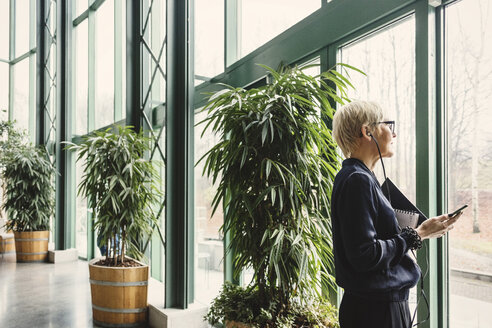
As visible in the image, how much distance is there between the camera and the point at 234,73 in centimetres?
380

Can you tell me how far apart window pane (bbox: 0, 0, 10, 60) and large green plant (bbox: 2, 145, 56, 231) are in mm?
4195

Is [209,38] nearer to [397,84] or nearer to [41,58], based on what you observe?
[397,84]

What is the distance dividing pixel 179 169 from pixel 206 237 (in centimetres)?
99

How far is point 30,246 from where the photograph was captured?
7.59 m

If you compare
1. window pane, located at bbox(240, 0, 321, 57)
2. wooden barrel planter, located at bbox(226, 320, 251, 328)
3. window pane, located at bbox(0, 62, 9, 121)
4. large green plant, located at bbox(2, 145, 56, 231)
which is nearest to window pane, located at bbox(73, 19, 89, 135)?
large green plant, located at bbox(2, 145, 56, 231)

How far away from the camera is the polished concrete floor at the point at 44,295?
4.25m

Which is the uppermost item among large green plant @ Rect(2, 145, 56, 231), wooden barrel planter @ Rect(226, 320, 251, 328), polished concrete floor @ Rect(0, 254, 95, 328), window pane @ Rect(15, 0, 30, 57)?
window pane @ Rect(15, 0, 30, 57)

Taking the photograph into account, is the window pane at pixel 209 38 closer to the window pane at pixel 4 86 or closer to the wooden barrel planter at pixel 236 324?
the wooden barrel planter at pixel 236 324

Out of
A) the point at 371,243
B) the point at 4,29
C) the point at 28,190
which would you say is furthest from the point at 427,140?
the point at 4,29

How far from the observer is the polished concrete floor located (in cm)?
425

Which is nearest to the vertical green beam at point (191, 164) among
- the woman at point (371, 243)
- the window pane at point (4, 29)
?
the woman at point (371, 243)

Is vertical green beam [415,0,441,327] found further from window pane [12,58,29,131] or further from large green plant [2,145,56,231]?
window pane [12,58,29,131]

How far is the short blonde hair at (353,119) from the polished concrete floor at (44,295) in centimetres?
358

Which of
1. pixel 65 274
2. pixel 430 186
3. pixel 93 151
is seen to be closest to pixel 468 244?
pixel 430 186
